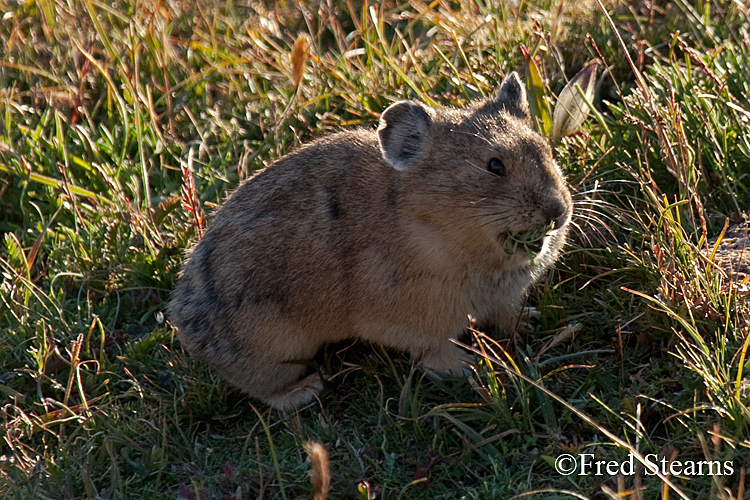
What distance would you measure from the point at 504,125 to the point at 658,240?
1058 mm

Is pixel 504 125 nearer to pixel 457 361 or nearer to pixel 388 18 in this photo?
pixel 457 361

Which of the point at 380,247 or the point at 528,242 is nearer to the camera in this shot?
the point at 528,242

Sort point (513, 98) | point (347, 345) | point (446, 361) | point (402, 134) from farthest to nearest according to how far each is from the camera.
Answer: point (347, 345), point (513, 98), point (446, 361), point (402, 134)

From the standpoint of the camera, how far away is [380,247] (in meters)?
4.90

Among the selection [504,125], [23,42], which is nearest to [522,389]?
[504,125]

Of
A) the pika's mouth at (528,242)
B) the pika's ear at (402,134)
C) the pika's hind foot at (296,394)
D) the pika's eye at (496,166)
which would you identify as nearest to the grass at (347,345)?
the pika's hind foot at (296,394)

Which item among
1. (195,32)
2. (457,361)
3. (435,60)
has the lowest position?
(457,361)

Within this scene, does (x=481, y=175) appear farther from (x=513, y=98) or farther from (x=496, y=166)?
(x=513, y=98)

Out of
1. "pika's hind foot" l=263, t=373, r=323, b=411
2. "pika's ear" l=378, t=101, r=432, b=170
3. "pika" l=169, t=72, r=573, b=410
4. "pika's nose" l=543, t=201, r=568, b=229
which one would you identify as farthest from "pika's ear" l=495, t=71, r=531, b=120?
"pika's hind foot" l=263, t=373, r=323, b=411

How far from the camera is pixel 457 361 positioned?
16.5ft

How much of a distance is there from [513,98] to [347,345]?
187cm

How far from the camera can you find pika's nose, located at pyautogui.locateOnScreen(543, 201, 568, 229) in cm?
445

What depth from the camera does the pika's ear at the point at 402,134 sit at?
190 inches

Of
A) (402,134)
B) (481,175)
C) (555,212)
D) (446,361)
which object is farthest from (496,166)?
(446,361)
